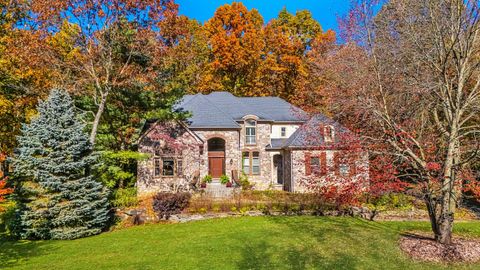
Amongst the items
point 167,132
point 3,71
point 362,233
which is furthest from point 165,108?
point 362,233

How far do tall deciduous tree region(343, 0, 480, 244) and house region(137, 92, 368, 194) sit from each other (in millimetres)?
6837

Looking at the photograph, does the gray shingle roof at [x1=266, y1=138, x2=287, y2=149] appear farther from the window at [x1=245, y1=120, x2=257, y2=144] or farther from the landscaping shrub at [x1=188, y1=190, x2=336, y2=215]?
the landscaping shrub at [x1=188, y1=190, x2=336, y2=215]

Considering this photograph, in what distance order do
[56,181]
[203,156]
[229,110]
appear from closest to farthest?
[56,181] → [203,156] → [229,110]

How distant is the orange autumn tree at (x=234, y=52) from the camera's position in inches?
1496

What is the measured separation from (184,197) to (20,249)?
7589 millimetres

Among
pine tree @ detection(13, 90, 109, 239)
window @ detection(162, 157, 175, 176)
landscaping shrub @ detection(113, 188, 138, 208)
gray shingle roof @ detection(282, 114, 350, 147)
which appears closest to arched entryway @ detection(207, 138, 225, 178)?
window @ detection(162, 157, 175, 176)

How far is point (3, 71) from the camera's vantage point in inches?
816

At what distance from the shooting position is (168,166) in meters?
22.7

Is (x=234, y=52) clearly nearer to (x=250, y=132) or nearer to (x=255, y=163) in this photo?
(x=250, y=132)

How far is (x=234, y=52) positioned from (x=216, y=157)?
Answer: 55.4 ft

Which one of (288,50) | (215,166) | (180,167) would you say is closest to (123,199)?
(180,167)

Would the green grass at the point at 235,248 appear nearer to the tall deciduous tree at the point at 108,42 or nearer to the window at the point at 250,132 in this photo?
the tall deciduous tree at the point at 108,42

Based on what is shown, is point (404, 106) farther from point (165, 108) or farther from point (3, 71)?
point (3, 71)

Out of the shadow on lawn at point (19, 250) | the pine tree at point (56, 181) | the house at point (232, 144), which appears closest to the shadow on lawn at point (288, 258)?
the shadow on lawn at point (19, 250)
